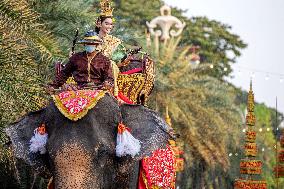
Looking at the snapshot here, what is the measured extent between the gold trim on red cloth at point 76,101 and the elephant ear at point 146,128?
427mm

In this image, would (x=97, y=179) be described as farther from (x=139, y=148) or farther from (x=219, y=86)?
(x=219, y=86)

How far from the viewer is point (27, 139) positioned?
29.8 ft

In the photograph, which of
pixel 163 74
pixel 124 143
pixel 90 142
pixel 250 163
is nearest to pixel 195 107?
pixel 163 74

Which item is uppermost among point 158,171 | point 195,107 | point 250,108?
point 195,107

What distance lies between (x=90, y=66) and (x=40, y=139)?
2.94 feet

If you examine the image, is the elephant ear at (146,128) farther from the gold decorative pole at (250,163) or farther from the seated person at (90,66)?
the gold decorative pole at (250,163)

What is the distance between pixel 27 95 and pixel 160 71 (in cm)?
1375

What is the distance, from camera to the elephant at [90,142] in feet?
27.2

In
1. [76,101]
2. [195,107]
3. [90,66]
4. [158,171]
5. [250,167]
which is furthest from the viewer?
[195,107]

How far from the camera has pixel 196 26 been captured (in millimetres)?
44844

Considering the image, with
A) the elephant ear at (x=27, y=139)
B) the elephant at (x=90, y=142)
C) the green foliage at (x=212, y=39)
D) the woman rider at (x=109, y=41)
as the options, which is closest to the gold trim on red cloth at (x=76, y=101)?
the elephant at (x=90, y=142)

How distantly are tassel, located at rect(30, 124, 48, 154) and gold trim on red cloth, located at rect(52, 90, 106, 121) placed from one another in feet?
0.88

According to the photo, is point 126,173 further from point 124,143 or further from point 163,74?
point 163,74

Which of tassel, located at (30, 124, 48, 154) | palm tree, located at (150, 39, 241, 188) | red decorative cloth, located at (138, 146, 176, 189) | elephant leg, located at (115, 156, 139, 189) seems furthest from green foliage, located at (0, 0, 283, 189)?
tassel, located at (30, 124, 48, 154)
